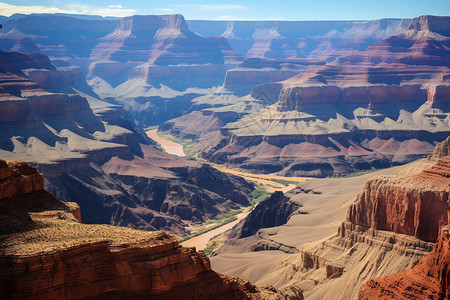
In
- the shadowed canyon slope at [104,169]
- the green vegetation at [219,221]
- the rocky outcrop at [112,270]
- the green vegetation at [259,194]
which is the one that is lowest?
the green vegetation at [259,194]

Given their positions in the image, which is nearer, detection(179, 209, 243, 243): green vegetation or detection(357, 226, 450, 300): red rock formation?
detection(357, 226, 450, 300): red rock formation

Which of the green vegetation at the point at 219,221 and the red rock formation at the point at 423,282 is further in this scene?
the green vegetation at the point at 219,221

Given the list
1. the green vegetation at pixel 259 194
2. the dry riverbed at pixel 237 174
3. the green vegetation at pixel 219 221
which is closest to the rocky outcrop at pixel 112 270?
the dry riverbed at pixel 237 174

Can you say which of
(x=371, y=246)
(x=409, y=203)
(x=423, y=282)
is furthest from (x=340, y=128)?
(x=423, y=282)

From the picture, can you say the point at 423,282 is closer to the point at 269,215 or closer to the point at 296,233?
the point at 296,233

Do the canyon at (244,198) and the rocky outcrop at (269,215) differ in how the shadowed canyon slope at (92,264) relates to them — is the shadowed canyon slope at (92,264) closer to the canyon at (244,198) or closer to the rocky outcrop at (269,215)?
the canyon at (244,198)

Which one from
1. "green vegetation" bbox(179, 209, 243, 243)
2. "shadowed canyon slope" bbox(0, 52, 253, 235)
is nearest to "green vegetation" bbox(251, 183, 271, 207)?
"shadowed canyon slope" bbox(0, 52, 253, 235)

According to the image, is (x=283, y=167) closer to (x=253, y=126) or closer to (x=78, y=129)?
(x=253, y=126)

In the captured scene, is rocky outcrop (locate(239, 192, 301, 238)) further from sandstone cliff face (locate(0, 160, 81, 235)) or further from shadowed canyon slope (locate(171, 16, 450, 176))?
sandstone cliff face (locate(0, 160, 81, 235))
